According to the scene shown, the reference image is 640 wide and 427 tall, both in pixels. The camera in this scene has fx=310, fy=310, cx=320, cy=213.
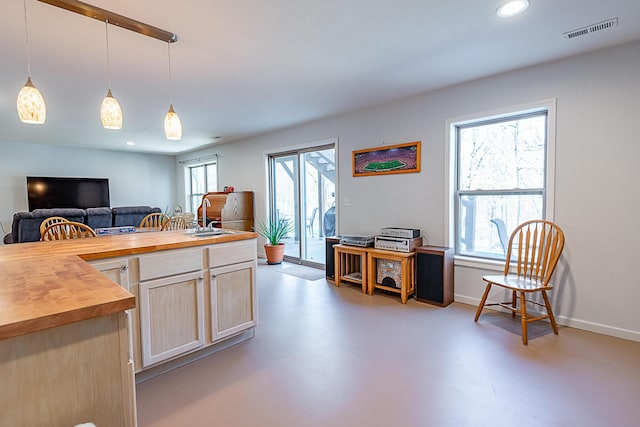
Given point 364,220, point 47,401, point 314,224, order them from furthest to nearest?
point 314,224, point 364,220, point 47,401

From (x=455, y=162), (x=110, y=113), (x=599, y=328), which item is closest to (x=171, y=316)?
(x=110, y=113)

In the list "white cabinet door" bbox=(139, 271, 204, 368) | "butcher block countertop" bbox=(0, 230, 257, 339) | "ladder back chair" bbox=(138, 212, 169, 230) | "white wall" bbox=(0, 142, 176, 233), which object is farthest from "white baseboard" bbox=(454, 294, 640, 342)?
"white wall" bbox=(0, 142, 176, 233)

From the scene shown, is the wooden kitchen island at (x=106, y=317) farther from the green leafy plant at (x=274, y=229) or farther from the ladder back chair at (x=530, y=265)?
the green leafy plant at (x=274, y=229)

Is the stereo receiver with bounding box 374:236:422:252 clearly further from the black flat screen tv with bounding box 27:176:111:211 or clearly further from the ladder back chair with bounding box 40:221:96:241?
the black flat screen tv with bounding box 27:176:111:211

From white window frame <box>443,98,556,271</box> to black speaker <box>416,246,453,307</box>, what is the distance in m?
0.23

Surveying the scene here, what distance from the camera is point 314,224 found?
5.33 meters

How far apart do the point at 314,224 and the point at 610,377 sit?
13.0ft

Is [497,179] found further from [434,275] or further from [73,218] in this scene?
[73,218]

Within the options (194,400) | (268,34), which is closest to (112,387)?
(194,400)

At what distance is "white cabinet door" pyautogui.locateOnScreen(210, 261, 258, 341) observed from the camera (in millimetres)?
2365

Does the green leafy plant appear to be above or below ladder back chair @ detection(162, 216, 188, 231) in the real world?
below

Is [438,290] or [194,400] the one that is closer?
[194,400]

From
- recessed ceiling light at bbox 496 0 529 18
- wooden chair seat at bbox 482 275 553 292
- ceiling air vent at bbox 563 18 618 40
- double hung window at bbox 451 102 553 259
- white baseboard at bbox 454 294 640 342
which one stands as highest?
ceiling air vent at bbox 563 18 618 40

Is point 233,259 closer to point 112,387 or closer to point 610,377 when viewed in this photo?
point 112,387
